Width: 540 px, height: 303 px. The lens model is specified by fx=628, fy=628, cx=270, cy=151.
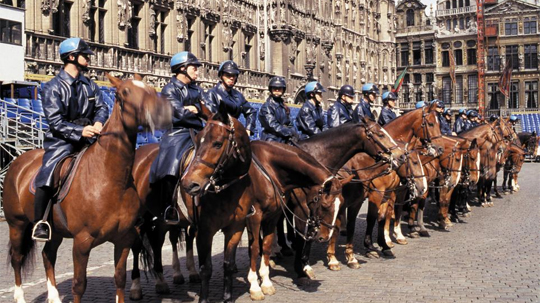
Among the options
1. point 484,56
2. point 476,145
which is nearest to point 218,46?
point 476,145

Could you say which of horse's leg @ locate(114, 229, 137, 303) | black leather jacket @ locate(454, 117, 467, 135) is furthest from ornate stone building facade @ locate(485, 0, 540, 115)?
horse's leg @ locate(114, 229, 137, 303)

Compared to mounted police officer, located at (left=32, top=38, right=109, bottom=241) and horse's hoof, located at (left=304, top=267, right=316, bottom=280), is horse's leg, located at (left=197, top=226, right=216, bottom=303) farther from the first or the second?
horse's hoof, located at (left=304, top=267, right=316, bottom=280)

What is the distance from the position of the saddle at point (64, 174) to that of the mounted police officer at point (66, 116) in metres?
0.05

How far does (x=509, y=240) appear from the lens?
37.9 feet

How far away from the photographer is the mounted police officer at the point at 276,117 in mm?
9570

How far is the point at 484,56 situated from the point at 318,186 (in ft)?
211

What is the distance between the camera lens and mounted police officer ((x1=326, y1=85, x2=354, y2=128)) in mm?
10828

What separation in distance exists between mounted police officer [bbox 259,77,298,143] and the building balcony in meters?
62.5

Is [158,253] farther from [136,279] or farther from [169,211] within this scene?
[169,211]

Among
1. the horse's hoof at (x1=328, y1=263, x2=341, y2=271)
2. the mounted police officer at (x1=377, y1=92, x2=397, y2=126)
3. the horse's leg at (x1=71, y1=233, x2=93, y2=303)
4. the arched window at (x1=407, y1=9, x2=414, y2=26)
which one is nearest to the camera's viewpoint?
the horse's leg at (x1=71, y1=233, x2=93, y2=303)

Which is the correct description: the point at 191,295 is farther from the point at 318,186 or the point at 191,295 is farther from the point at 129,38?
the point at 129,38

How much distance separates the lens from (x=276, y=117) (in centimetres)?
984

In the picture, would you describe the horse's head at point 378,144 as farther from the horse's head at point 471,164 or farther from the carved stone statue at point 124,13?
the carved stone statue at point 124,13

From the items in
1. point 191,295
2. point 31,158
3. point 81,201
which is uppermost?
point 31,158
